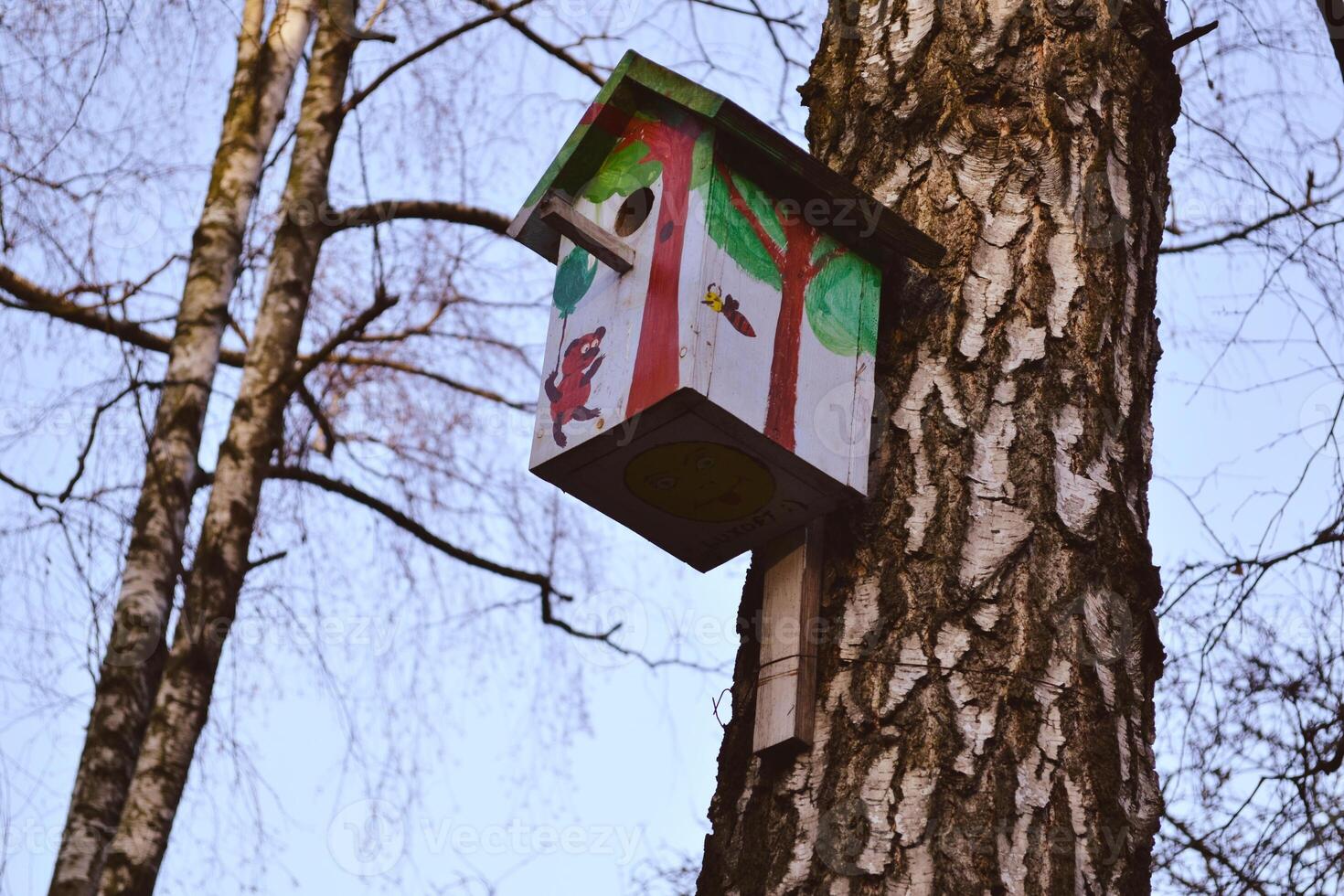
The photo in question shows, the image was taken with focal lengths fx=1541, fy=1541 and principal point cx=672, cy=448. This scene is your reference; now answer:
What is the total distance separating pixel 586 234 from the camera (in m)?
2.13

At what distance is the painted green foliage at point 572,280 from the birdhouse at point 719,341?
0.02 meters

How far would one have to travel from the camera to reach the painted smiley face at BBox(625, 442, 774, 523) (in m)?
2.04

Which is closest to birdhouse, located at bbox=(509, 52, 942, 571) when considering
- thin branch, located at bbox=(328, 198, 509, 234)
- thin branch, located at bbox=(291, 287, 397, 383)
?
thin branch, located at bbox=(291, 287, 397, 383)

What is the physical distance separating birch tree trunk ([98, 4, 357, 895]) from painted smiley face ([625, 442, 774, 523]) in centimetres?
203

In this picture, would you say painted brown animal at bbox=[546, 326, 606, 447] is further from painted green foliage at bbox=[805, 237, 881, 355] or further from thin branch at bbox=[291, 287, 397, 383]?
thin branch at bbox=[291, 287, 397, 383]

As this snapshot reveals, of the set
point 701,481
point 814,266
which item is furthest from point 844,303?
point 701,481

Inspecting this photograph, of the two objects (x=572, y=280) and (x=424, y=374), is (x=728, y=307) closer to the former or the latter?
(x=572, y=280)

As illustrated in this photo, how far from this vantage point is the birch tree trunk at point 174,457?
12.2ft

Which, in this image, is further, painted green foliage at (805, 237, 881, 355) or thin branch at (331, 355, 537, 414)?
thin branch at (331, 355, 537, 414)

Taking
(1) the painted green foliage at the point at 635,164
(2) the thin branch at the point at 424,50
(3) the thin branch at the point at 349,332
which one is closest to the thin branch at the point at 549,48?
(2) the thin branch at the point at 424,50

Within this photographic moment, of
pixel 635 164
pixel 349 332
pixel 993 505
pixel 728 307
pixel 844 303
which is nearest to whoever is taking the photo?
pixel 993 505

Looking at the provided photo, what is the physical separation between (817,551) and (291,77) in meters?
3.67

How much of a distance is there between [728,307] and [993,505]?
0.43 m

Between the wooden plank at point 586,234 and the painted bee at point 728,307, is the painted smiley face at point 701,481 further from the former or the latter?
the wooden plank at point 586,234
